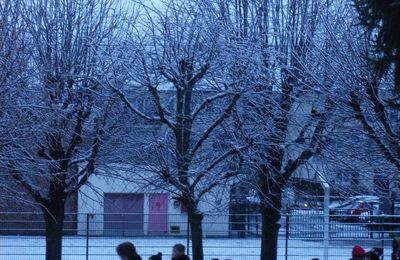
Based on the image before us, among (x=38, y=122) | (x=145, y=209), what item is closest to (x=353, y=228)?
(x=145, y=209)

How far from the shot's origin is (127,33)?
51.3 ft

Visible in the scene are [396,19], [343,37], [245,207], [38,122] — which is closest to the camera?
[396,19]

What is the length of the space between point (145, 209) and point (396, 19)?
14356 mm

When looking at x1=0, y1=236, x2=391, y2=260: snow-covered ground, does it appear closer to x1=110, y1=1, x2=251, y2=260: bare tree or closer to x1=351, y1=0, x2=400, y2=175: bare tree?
x1=110, y1=1, x2=251, y2=260: bare tree

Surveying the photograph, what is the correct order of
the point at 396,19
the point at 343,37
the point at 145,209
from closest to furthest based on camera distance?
the point at 396,19
the point at 343,37
the point at 145,209

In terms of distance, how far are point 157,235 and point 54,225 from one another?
5.33 m

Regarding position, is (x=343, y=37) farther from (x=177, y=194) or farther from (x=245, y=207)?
(x=245, y=207)

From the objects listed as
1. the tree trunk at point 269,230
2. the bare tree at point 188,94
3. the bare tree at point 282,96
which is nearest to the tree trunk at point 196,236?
the bare tree at point 188,94

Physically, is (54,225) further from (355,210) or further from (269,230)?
(355,210)

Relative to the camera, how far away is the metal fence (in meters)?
20.5

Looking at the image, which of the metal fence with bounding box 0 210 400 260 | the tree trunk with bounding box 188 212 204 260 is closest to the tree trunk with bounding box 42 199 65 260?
the tree trunk with bounding box 188 212 204 260

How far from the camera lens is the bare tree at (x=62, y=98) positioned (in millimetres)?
14250

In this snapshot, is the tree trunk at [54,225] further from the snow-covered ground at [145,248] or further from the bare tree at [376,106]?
the bare tree at [376,106]

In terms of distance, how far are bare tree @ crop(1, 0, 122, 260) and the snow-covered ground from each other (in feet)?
14.2
